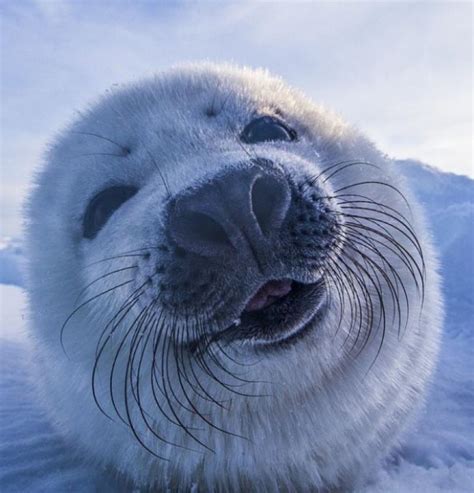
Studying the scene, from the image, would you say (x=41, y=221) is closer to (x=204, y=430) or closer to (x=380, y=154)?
(x=204, y=430)

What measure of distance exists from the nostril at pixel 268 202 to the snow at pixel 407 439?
128 centimetres

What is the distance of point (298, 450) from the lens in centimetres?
202

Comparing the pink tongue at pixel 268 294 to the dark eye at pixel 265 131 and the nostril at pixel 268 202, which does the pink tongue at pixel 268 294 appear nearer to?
the nostril at pixel 268 202

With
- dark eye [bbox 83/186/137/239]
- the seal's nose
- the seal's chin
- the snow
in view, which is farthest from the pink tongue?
the snow

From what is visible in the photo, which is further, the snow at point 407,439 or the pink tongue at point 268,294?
the snow at point 407,439

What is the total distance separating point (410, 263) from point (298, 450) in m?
0.85

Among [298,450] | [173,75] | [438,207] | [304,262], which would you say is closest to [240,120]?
[173,75]

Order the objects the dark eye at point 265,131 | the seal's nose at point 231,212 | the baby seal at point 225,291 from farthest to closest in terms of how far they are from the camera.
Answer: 1. the dark eye at point 265,131
2. the baby seal at point 225,291
3. the seal's nose at point 231,212

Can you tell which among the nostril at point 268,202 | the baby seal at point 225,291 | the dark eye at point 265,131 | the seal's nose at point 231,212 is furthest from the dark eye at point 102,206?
the nostril at point 268,202

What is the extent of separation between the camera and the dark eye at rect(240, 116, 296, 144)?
92.7 inches

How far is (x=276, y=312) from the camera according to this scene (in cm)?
169

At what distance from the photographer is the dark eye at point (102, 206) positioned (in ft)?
7.47

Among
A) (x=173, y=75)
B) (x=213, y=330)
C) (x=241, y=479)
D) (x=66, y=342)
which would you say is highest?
(x=173, y=75)

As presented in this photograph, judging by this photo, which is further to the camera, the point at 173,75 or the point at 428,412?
the point at 428,412
